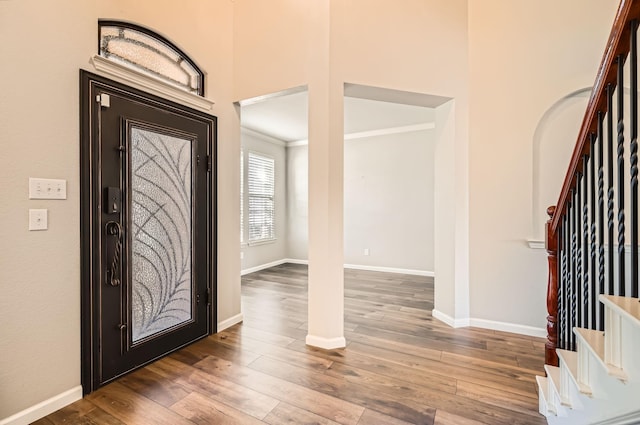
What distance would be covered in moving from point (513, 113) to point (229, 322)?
3.55 meters

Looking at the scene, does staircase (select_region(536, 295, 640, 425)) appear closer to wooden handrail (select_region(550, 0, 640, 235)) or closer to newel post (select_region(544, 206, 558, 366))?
newel post (select_region(544, 206, 558, 366))

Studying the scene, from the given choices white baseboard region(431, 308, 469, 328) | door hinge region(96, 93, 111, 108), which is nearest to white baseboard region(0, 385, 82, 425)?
door hinge region(96, 93, 111, 108)

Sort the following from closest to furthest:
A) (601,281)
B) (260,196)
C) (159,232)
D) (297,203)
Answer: (601,281), (159,232), (260,196), (297,203)

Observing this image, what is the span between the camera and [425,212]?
534cm

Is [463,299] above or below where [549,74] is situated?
below

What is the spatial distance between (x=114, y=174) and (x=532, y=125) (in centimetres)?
360

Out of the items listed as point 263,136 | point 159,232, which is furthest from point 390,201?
point 159,232

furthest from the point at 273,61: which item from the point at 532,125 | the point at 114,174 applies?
the point at 532,125

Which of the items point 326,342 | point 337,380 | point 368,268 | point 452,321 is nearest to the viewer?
point 337,380

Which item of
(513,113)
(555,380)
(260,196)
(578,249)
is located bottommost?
(555,380)

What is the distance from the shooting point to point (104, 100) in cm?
197

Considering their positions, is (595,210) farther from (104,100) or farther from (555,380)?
(104,100)

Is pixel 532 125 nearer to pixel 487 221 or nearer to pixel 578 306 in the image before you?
pixel 487 221

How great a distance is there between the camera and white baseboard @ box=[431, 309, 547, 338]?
2.79 m
